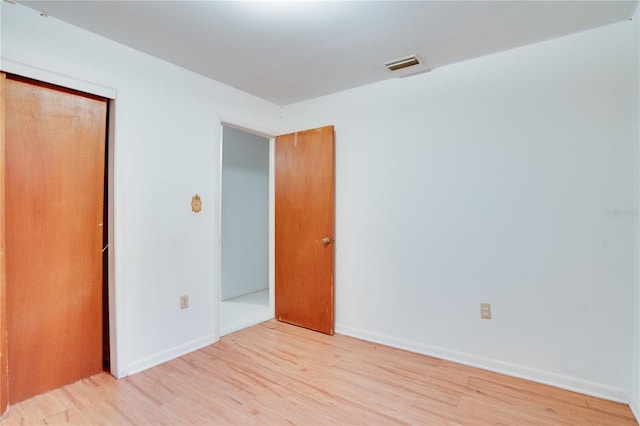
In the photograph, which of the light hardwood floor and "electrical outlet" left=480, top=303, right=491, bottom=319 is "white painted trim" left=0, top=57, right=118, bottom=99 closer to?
the light hardwood floor

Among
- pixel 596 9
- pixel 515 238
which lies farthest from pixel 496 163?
pixel 596 9

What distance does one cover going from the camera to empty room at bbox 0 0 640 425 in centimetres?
183

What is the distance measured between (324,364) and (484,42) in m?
2.61

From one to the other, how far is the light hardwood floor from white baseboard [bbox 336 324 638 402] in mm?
55

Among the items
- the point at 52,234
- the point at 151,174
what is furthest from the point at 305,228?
the point at 52,234

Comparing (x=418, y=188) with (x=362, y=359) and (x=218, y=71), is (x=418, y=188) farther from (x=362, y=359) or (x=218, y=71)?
(x=218, y=71)

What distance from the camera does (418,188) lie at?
2.59 metres

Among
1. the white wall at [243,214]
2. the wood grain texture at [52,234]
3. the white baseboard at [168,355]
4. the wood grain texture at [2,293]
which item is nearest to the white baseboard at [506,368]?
A: the white baseboard at [168,355]

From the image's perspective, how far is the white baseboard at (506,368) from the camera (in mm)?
1930

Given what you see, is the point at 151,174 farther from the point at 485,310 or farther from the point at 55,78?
the point at 485,310

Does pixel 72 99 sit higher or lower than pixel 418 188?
higher

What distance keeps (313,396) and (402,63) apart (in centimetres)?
249

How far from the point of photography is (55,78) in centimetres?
190

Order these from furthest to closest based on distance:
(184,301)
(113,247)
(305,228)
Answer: (305,228)
(184,301)
(113,247)
